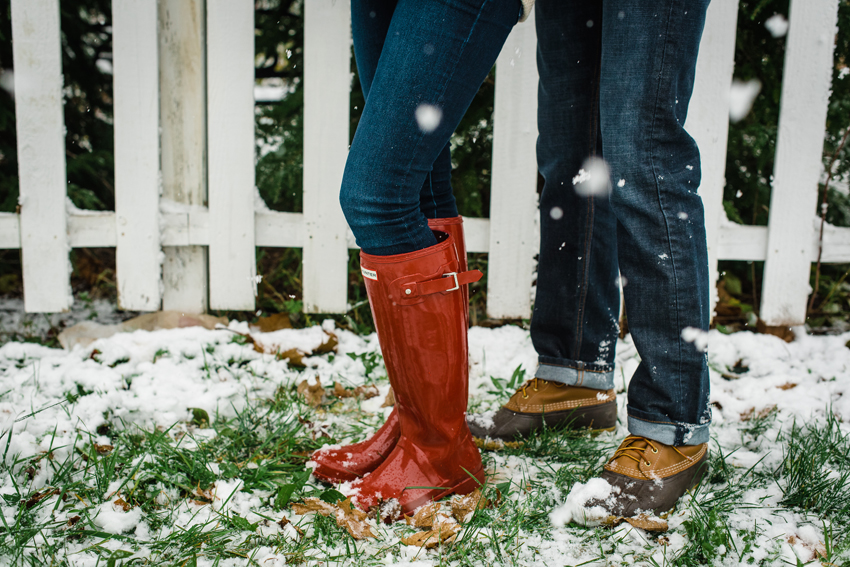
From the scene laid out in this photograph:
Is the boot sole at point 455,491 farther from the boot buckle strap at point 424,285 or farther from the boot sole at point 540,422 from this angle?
the boot buckle strap at point 424,285

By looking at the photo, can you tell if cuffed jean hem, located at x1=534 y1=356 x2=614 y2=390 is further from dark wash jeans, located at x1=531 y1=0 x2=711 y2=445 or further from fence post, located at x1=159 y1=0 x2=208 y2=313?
fence post, located at x1=159 y1=0 x2=208 y2=313

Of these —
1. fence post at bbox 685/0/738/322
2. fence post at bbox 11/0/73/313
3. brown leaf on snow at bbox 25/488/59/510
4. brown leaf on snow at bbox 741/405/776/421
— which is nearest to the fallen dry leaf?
brown leaf on snow at bbox 741/405/776/421

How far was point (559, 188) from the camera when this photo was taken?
1.32 meters

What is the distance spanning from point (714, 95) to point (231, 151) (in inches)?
63.4

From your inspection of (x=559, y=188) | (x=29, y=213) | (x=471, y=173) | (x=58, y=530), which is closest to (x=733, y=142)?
(x=471, y=173)

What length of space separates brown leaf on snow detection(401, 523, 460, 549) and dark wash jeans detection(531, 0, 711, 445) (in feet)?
1.40

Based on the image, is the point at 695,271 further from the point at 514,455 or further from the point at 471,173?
the point at 471,173

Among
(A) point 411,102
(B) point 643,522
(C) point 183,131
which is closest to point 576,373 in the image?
(B) point 643,522

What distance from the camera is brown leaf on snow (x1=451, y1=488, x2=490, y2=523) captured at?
1.05 metres

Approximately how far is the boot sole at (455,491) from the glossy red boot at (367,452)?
0.50 feet

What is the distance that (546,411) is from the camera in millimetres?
1376

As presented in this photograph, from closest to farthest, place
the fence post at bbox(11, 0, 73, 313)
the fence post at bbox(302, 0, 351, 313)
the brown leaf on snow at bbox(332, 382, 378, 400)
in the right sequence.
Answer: the brown leaf on snow at bbox(332, 382, 378, 400)
the fence post at bbox(11, 0, 73, 313)
the fence post at bbox(302, 0, 351, 313)

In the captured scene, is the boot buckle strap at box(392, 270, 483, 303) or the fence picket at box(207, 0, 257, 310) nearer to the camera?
the boot buckle strap at box(392, 270, 483, 303)

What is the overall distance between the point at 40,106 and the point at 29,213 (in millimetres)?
337
